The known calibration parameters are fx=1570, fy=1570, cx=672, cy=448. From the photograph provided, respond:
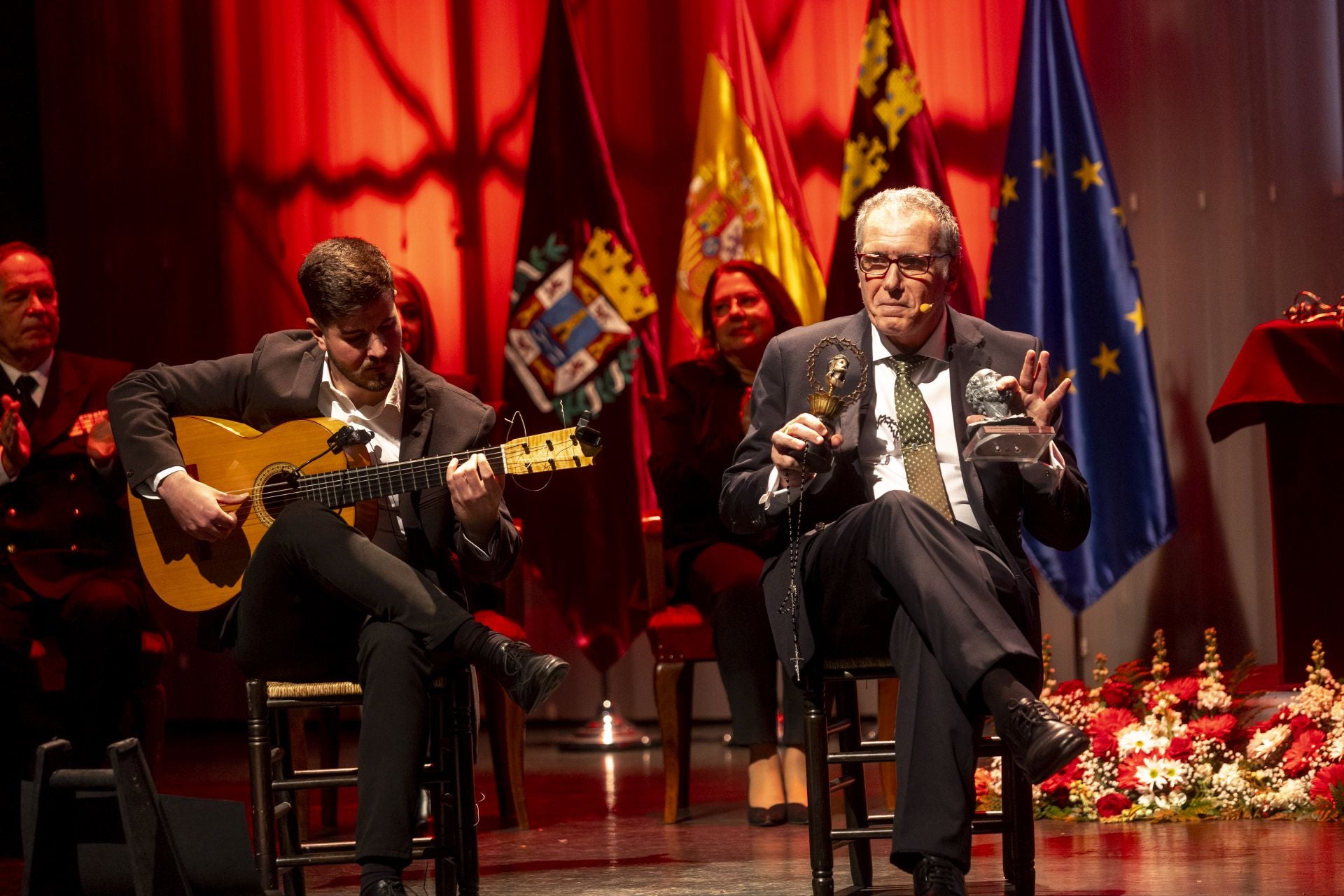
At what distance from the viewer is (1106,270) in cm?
529

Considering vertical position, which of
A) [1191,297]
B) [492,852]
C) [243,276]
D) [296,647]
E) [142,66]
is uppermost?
[142,66]

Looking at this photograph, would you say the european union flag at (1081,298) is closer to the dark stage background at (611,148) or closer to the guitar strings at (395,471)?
the dark stage background at (611,148)

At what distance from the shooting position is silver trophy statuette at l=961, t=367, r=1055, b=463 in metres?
2.68

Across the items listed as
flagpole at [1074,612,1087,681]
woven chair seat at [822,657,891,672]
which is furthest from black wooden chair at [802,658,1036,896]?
flagpole at [1074,612,1087,681]

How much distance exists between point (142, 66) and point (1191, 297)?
4.45m

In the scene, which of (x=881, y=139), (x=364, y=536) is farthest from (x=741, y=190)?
(x=364, y=536)

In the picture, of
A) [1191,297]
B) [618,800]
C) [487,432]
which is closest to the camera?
[487,432]

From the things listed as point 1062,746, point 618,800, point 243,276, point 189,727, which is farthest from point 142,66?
point 1062,746

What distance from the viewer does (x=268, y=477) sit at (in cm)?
319

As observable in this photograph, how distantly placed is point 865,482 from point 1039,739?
0.69 m

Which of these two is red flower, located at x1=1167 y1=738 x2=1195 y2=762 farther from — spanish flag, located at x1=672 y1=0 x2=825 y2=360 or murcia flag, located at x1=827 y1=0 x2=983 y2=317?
spanish flag, located at x1=672 y1=0 x2=825 y2=360

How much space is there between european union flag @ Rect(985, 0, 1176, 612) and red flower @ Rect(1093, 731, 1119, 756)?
1.34 meters

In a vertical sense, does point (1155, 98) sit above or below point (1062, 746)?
above

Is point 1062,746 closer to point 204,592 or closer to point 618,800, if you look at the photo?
point 204,592
